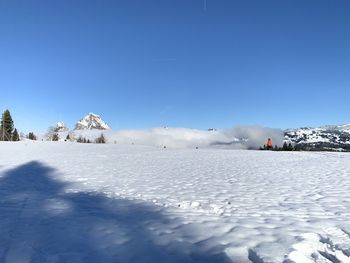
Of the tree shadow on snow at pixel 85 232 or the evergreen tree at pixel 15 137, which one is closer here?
the tree shadow on snow at pixel 85 232

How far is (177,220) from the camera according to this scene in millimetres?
9195

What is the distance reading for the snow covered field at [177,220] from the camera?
6.73 m

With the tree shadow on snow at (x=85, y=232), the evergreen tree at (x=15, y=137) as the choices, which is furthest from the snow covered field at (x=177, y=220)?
the evergreen tree at (x=15, y=137)

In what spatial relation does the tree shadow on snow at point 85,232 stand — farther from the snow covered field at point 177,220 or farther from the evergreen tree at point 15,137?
the evergreen tree at point 15,137

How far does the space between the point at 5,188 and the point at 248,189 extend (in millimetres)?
9120

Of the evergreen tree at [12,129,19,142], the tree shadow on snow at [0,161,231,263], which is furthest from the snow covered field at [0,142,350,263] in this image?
the evergreen tree at [12,129,19,142]

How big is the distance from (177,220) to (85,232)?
2116mm

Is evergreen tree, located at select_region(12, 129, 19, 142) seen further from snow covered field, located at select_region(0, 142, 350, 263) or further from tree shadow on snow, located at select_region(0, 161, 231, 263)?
tree shadow on snow, located at select_region(0, 161, 231, 263)

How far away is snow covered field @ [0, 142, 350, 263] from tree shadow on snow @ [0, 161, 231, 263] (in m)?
0.02

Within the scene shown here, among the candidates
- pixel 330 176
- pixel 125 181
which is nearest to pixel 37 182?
pixel 125 181

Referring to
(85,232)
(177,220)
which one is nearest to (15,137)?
(177,220)

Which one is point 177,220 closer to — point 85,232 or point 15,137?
point 85,232

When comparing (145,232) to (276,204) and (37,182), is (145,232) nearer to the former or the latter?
(276,204)

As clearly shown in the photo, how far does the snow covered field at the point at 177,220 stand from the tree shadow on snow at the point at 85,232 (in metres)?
0.02
